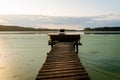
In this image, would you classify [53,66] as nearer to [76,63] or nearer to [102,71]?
[76,63]

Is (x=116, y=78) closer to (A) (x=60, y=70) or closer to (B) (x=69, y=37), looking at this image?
(A) (x=60, y=70)

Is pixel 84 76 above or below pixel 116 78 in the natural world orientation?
above

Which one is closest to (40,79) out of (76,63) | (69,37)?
(76,63)

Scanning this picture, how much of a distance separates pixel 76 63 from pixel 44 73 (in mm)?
3105

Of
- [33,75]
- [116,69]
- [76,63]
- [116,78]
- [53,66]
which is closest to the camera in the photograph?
[53,66]

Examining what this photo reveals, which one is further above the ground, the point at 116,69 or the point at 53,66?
the point at 53,66

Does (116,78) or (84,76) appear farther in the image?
(116,78)

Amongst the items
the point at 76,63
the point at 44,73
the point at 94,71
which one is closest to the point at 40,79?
the point at 44,73

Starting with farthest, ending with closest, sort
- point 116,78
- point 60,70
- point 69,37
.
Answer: point 69,37, point 116,78, point 60,70

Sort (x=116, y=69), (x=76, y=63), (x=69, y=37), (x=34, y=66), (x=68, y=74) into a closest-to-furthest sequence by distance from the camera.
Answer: (x=68, y=74), (x=76, y=63), (x=116, y=69), (x=34, y=66), (x=69, y=37)

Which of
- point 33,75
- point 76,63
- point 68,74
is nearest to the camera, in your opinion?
point 68,74

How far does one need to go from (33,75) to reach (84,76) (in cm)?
737

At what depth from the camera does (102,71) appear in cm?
1620

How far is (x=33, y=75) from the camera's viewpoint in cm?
1563
